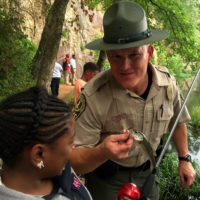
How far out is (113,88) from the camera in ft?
6.13

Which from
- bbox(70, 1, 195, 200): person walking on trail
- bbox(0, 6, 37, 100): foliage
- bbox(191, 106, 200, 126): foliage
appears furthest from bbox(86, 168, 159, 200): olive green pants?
bbox(191, 106, 200, 126): foliage

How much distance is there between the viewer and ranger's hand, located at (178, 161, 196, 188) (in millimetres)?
2131

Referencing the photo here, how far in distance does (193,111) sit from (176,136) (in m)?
9.07

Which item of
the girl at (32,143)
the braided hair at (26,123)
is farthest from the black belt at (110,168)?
the braided hair at (26,123)

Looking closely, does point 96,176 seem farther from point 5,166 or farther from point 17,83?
point 17,83

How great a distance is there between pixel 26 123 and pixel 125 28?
1.02m

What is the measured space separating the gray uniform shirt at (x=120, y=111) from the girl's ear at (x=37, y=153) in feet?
2.19

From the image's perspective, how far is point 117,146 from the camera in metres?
1.42

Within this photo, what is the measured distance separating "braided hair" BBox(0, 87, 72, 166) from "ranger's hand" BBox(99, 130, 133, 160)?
36 cm

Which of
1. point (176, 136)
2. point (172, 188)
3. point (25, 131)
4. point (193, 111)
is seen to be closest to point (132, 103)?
point (176, 136)

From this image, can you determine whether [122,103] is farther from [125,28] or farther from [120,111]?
[125,28]

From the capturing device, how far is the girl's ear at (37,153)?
3.57 ft

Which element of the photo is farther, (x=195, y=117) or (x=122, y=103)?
(x=195, y=117)

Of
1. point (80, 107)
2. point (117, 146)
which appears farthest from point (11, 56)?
point (117, 146)
